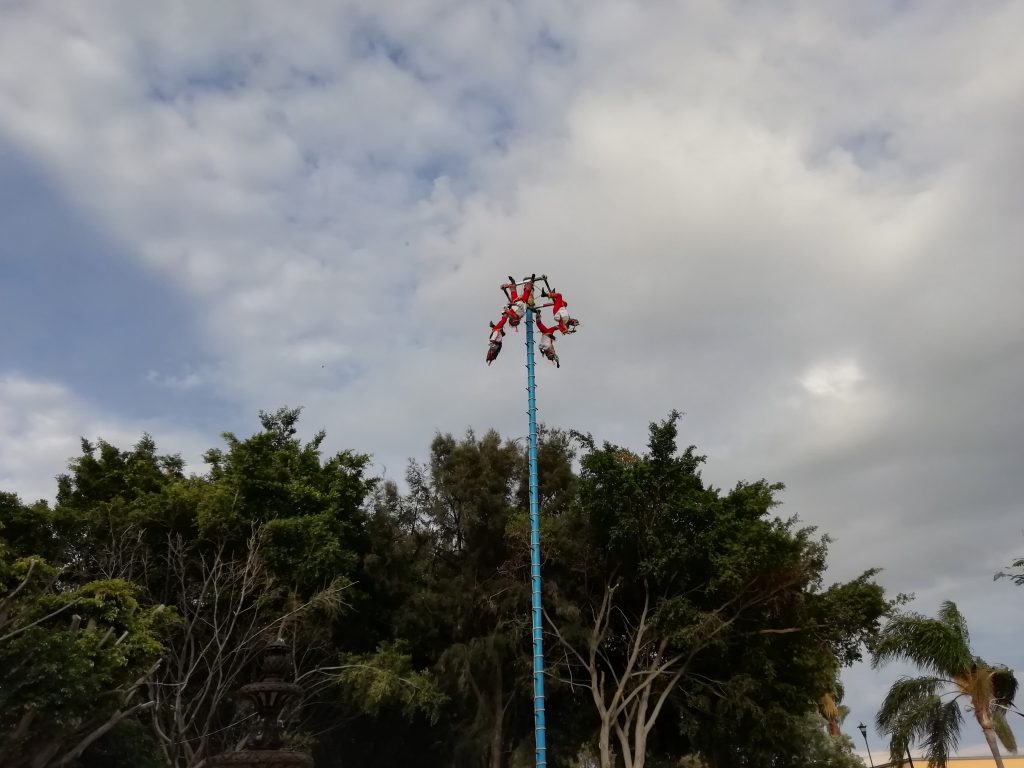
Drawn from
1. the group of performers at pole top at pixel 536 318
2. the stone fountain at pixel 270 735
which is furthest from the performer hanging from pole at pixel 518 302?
the stone fountain at pixel 270 735

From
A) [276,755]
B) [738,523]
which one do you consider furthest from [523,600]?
[276,755]

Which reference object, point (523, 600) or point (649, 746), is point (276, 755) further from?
point (649, 746)

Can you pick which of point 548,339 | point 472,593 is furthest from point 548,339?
point 472,593

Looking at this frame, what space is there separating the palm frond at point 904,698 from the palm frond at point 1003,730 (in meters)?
1.50

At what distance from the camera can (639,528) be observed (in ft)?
78.8

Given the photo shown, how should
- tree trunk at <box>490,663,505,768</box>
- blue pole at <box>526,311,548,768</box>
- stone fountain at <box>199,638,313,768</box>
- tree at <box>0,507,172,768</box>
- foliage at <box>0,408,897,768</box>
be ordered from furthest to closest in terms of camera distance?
tree trunk at <box>490,663,505,768</box>
foliage at <box>0,408,897,768</box>
blue pole at <box>526,311,548,768</box>
tree at <box>0,507,172,768</box>
stone fountain at <box>199,638,313,768</box>

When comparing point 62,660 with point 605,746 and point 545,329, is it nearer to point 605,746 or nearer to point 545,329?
point 545,329

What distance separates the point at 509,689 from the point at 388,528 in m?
5.90

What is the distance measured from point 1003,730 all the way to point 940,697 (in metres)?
1.85

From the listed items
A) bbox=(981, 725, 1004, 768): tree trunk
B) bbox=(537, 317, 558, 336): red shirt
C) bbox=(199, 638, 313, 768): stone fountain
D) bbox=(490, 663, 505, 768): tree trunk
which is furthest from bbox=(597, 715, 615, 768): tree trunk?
bbox=(199, 638, 313, 768): stone fountain

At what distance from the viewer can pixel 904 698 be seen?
2042cm

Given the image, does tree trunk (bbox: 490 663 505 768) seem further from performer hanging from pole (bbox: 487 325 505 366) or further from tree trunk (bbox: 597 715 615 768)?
performer hanging from pole (bbox: 487 325 505 366)

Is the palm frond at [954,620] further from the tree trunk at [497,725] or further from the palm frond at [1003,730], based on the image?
the tree trunk at [497,725]

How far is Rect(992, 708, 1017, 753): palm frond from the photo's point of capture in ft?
66.2
